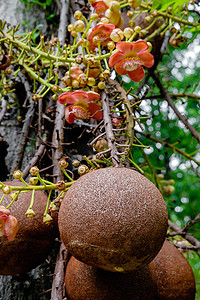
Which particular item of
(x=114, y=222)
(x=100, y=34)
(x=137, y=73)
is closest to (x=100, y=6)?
(x=100, y=34)

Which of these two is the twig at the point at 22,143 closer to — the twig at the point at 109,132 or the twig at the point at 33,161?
the twig at the point at 33,161

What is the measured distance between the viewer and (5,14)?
125 centimetres

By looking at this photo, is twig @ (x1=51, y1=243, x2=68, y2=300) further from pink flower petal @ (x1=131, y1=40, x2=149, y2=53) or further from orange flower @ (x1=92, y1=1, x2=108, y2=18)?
orange flower @ (x1=92, y1=1, x2=108, y2=18)

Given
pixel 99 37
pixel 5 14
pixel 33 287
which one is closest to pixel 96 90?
pixel 99 37

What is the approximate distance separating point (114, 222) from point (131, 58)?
371 mm

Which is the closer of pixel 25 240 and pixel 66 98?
pixel 25 240

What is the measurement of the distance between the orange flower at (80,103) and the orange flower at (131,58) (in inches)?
3.2

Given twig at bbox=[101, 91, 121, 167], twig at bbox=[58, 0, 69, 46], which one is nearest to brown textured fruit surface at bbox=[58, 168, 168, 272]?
twig at bbox=[101, 91, 121, 167]

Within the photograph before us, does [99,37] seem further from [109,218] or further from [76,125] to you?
[109,218]

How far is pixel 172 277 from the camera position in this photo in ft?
1.94

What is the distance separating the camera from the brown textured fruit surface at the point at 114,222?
0.42 metres

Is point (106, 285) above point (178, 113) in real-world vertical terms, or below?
below

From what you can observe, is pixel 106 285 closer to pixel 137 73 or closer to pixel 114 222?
pixel 114 222

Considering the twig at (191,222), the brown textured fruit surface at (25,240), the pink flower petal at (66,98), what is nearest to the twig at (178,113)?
the twig at (191,222)
